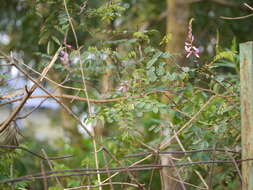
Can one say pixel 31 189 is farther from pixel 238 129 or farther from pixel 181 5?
pixel 181 5

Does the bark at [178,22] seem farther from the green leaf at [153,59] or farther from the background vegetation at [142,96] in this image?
the green leaf at [153,59]

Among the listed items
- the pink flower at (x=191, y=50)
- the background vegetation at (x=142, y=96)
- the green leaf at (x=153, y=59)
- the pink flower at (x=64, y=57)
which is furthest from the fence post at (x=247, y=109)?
the pink flower at (x=64, y=57)

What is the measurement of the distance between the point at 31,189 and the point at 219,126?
866 mm

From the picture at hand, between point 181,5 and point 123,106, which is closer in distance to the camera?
point 123,106

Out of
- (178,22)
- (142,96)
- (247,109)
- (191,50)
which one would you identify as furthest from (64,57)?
(178,22)

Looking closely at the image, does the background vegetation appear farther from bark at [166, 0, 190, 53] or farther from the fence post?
bark at [166, 0, 190, 53]

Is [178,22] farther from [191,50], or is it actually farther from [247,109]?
[247,109]

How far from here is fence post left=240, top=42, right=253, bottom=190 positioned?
142 cm

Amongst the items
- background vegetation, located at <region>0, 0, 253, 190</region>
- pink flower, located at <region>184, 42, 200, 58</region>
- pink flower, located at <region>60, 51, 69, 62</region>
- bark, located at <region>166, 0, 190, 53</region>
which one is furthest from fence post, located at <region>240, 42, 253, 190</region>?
bark, located at <region>166, 0, 190, 53</region>

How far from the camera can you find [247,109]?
1430 mm

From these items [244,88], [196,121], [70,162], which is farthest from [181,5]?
[244,88]

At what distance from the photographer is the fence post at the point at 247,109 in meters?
1.42

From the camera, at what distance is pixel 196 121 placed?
5.95 feet

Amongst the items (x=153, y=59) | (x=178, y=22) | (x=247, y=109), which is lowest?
(x=247, y=109)
